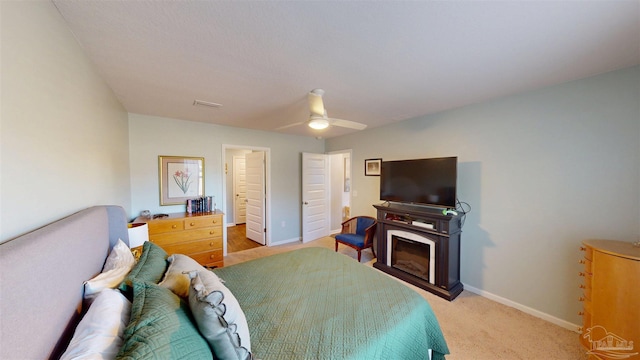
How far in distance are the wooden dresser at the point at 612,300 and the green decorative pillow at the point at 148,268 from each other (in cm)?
311

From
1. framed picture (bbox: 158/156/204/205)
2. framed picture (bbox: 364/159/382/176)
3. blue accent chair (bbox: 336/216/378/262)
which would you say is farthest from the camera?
framed picture (bbox: 364/159/382/176)

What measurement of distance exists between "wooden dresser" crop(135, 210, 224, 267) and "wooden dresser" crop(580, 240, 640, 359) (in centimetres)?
403

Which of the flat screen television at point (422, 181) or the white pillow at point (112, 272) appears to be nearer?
the white pillow at point (112, 272)

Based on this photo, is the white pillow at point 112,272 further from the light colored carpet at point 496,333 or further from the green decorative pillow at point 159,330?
the light colored carpet at point 496,333

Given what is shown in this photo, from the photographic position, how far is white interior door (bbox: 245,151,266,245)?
446cm

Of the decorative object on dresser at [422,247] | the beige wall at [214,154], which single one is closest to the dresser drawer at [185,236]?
the beige wall at [214,154]

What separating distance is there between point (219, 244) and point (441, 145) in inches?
141

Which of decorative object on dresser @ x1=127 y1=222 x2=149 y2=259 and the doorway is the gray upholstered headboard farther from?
the doorway

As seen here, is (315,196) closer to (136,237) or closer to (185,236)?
(185,236)

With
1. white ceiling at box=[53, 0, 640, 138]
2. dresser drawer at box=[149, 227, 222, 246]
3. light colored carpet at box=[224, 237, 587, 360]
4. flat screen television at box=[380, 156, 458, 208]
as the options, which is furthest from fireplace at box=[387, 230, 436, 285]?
dresser drawer at box=[149, 227, 222, 246]

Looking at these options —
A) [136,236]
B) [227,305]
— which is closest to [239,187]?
[136,236]

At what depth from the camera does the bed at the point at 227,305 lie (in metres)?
0.64

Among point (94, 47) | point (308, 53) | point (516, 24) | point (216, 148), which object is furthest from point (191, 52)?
point (216, 148)

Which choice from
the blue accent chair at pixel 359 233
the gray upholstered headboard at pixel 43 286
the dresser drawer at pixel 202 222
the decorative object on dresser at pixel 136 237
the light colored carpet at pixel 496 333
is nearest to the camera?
the gray upholstered headboard at pixel 43 286
